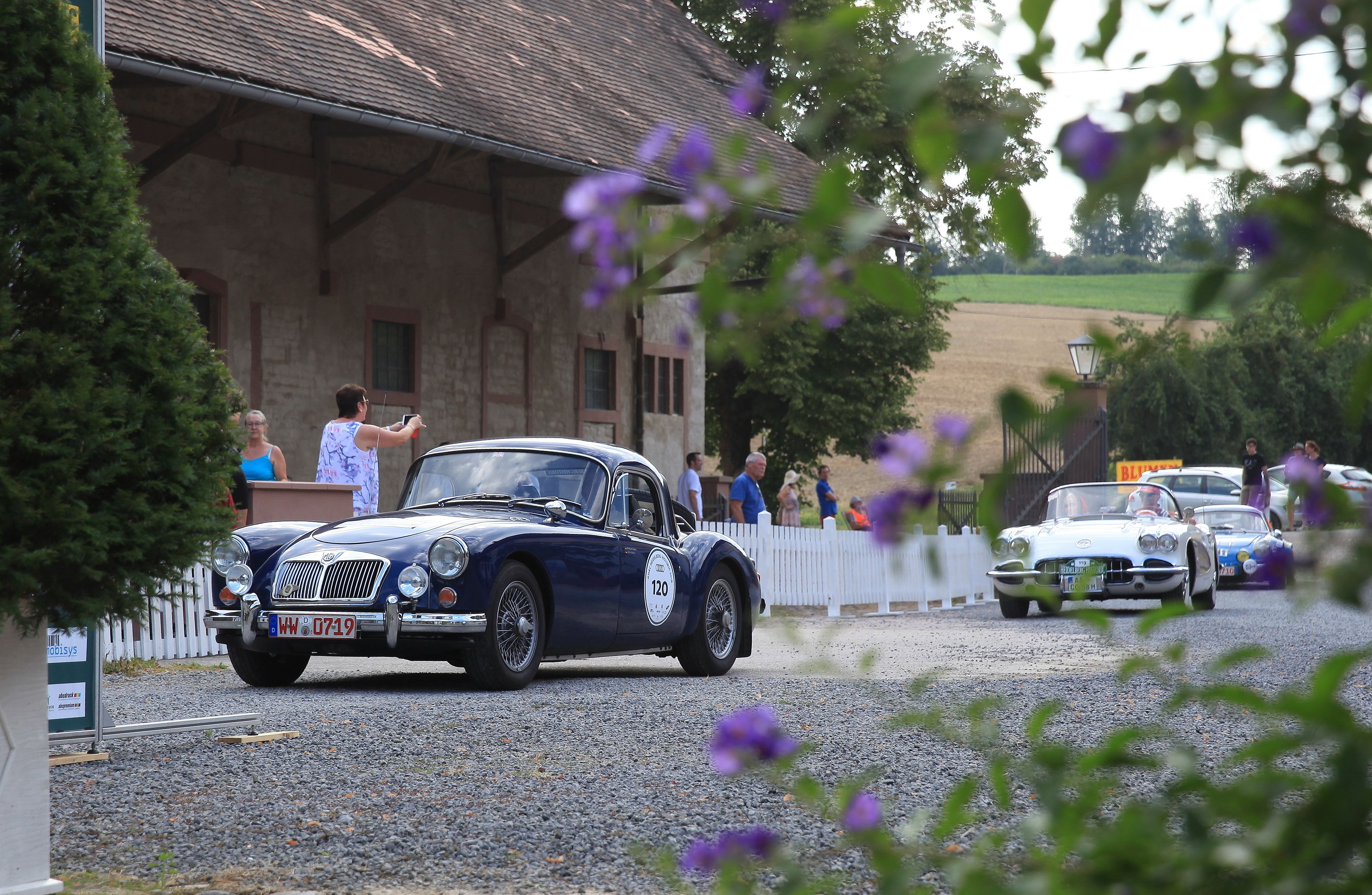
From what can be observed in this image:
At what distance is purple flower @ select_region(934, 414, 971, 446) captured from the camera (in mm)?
1466

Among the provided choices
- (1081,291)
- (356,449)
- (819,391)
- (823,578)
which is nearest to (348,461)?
(356,449)

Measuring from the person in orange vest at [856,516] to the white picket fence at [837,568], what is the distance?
1147 millimetres

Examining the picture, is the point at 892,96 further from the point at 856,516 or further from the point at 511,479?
the point at 856,516

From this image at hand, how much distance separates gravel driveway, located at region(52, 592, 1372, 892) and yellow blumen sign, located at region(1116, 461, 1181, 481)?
2589 centimetres

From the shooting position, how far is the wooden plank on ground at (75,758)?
6551 mm

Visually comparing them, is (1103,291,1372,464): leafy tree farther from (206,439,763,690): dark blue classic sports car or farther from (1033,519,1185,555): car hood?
(206,439,763,690): dark blue classic sports car

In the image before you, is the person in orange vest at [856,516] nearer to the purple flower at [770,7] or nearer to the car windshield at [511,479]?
the car windshield at [511,479]

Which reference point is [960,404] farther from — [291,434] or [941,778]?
[941,778]

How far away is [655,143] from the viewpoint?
153 cm

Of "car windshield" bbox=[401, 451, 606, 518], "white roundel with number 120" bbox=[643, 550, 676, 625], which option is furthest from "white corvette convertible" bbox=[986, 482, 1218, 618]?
"car windshield" bbox=[401, 451, 606, 518]

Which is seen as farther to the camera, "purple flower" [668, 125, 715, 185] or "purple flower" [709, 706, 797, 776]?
"purple flower" [709, 706, 797, 776]

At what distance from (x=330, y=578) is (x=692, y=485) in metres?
10.7

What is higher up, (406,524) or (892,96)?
(892,96)

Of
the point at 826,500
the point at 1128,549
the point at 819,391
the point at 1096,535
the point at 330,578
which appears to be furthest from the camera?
the point at 819,391
